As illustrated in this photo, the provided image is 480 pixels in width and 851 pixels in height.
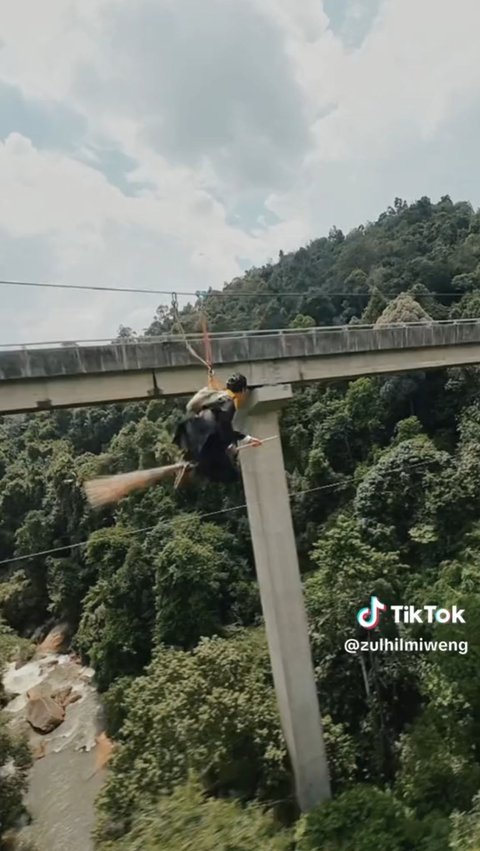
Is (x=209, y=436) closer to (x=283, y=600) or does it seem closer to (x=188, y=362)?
(x=188, y=362)

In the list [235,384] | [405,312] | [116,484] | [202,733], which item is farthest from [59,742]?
[405,312]

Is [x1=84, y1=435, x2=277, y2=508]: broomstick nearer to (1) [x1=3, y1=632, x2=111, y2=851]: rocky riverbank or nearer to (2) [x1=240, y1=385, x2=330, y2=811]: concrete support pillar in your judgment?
(2) [x1=240, y1=385, x2=330, y2=811]: concrete support pillar

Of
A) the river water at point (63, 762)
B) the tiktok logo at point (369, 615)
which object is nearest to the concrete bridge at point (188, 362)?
the tiktok logo at point (369, 615)

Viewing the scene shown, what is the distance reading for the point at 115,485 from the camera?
2809 mm

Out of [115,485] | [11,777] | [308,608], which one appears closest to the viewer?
[115,485]

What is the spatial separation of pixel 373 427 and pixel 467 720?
10107mm

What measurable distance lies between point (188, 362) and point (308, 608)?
197 inches

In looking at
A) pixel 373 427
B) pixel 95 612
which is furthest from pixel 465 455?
pixel 95 612

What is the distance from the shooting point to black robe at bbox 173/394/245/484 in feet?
10.5

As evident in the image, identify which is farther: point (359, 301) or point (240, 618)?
point (359, 301)

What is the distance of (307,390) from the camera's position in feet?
60.3

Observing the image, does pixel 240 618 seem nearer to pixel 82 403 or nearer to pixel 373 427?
pixel 373 427

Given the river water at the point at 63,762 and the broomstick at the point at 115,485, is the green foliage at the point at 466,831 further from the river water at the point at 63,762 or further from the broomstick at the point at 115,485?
the river water at the point at 63,762

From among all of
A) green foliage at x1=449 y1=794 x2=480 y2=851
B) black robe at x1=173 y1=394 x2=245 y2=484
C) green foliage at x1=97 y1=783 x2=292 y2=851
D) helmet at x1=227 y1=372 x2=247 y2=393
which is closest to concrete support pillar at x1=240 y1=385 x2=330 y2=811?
green foliage at x1=97 y1=783 x2=292 y2=851
